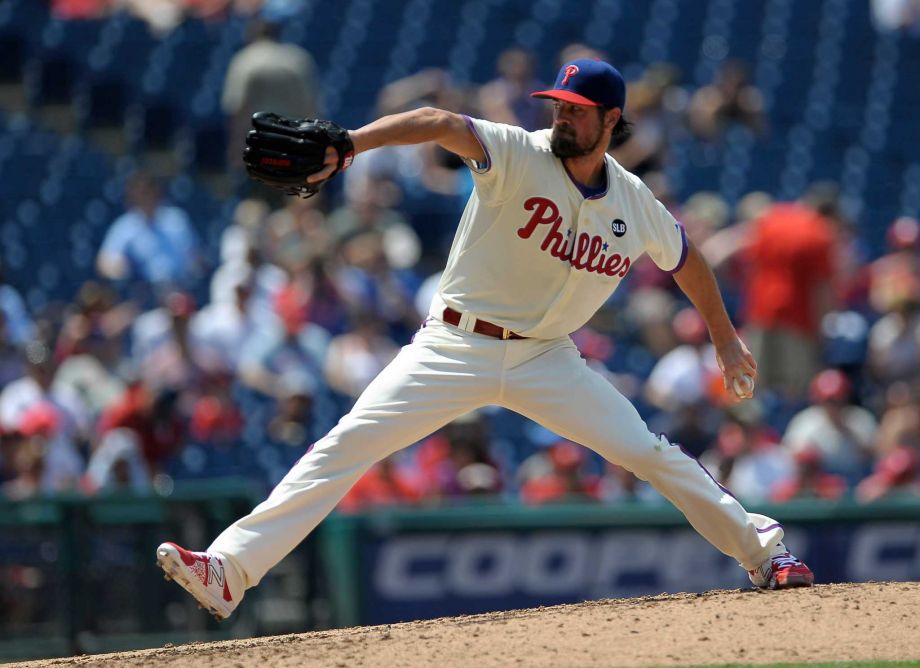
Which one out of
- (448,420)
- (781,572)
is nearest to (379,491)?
(781,572)

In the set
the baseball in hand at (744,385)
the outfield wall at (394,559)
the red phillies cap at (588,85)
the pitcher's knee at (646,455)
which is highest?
the red phillies cap at (588,85)

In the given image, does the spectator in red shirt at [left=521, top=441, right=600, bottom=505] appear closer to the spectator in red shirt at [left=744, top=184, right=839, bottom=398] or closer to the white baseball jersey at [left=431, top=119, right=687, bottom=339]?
the spectator in red shirt at [left=744, top=184, right=839, bottom=398]

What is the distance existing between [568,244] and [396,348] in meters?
5.11

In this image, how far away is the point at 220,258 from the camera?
11.3m

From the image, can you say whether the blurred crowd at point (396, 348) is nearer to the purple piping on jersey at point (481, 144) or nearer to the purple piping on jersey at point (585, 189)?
the purple piping on jersey at point (585, 189)

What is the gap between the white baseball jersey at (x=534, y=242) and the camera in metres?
5.23

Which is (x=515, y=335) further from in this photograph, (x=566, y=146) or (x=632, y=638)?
(x=632, y=638)

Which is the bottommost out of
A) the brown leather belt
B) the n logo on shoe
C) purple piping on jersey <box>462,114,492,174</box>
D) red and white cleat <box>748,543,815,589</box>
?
red and white cleat <box>748,543,815,589</box>

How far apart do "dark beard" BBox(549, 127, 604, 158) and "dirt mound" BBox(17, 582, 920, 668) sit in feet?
5.18

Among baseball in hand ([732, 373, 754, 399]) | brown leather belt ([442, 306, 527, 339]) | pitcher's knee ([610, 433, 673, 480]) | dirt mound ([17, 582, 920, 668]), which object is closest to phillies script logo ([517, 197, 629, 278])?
brown leather belt ([442, 306, 527, 339])

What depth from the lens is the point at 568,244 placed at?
5.34 metres

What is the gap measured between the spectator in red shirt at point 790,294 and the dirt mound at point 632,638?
4.28 meters

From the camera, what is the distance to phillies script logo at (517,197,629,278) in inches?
207

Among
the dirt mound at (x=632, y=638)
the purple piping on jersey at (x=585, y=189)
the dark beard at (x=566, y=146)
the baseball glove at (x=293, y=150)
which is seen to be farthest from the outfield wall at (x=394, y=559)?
the baseball glove at (x=293, y=150)
